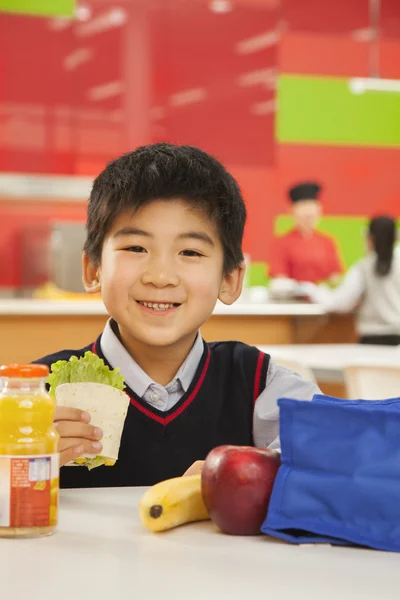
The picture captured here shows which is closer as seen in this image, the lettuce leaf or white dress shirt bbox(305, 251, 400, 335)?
the lettuce leaf

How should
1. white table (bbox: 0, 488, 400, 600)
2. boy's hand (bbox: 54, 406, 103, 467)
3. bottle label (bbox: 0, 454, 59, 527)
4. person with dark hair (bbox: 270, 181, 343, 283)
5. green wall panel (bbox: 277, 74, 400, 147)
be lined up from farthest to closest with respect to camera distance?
green wall panel (bbox: 277, 74, 400, 147)
person with dark hair (bbox: 270, 181, 343, 283)
boy's hand (bbox: 54, 406, 103, 467)
bottle label (bbox: 0, 454, 59, 527)
white table (bbox: 0, 488, 400, 600)

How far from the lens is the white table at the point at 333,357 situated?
2430 millimetres

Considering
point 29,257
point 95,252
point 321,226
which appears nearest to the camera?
point 95,252

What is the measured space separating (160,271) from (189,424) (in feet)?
0.89

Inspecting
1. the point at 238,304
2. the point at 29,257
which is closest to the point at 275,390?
the point at 238,304

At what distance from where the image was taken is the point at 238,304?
5348 mm

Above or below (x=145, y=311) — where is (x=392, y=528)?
below

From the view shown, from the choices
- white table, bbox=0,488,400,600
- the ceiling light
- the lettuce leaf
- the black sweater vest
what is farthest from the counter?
white table, bbox=0,488,400,600

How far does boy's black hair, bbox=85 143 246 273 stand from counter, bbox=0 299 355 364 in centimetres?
328

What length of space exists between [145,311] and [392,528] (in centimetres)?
59

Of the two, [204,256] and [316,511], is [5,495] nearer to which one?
[316,511]

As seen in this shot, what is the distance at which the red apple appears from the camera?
918 mm

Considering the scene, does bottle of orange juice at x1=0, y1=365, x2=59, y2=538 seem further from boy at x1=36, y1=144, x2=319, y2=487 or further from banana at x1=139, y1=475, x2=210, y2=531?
boy at x1=36, y1=144, x2=319, y2=487

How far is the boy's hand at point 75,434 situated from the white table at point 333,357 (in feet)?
3.99
